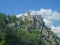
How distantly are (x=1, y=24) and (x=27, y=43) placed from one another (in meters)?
19.6

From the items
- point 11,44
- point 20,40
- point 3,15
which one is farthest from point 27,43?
point 3,15

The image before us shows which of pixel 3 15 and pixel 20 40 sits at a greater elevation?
pixel 3 15

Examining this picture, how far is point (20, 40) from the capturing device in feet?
468

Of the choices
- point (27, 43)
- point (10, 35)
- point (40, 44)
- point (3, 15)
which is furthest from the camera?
point (3, 15)

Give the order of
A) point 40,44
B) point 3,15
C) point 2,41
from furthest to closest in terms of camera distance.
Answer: point 3,15 < point 40,44 < point 2,41

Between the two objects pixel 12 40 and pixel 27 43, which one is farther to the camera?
pixel 27 43

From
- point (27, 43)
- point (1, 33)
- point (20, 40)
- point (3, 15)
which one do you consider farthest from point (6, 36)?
point (3, 15)

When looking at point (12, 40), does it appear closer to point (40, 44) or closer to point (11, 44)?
point (11, 44)

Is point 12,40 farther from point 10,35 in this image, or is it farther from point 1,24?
point 1,24

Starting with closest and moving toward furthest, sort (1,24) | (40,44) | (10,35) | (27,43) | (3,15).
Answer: (10,35) → (27,43) → (1,24) → (40,44) → (3,15)

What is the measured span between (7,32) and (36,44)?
112 feet

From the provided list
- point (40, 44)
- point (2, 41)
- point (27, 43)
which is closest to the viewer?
point (2, 41)

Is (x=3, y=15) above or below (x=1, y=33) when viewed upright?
above

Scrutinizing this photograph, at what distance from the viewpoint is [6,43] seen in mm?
129500
